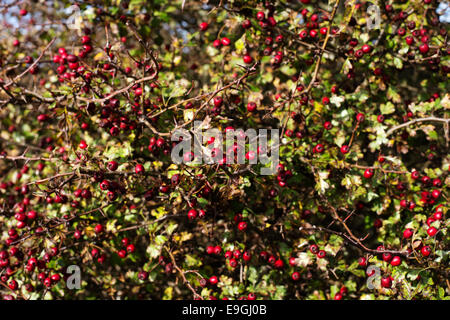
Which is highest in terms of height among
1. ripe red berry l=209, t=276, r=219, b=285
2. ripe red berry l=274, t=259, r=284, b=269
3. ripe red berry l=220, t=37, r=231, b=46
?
ripe red berry l=220, t=37, r=231, b=46

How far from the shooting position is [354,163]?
2.59 metres

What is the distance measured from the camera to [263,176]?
92.9 inches

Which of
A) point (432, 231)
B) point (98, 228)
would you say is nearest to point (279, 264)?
point (432, 231)

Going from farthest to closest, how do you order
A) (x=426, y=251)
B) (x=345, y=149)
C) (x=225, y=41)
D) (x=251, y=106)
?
1. (x=225, y=41)
2. (x=345, y=149)
3. (x=251, y=106)
4. (x=426, y=251)

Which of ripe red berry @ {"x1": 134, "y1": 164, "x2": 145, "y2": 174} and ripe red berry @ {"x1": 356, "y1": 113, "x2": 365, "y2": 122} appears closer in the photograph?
ripe red berry @ {"x1": 134, "y1": 164, "x2": 145, "y2": 174}

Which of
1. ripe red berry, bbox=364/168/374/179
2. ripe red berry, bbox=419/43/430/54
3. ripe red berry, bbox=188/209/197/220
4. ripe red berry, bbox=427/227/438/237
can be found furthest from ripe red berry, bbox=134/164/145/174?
ripe red berry, bbox=419/43/430/54

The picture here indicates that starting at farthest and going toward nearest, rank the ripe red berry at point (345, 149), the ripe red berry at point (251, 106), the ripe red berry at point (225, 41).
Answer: the ripe red berry at point (225, 41) < the ripe red berry at point (345, 149) < the ripe red berry at point (251, 106)

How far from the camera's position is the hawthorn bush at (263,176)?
86.7 inches

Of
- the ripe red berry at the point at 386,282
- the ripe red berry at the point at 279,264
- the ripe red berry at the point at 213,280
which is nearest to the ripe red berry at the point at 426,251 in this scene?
the ripe red berry at the point at 386,282

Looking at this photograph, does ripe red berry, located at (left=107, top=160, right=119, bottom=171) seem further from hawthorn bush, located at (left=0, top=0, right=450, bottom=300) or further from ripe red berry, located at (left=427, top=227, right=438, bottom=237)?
ripe red berry, located at (left=427, top=227, right=438, bottom=237)

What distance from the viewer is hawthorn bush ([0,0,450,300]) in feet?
7.23

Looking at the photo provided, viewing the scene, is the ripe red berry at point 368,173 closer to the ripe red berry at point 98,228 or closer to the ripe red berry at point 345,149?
the ripe red berry at point 345,149

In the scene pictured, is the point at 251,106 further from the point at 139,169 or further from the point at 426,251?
the point at 426,251
